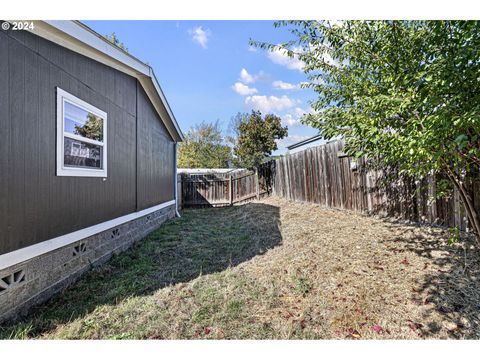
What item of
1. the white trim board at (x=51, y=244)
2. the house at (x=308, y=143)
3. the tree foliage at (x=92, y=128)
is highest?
the house at (x=308, y=143)

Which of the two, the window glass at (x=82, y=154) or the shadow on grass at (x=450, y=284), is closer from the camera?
the shadow on grass at (x=450, y=284)

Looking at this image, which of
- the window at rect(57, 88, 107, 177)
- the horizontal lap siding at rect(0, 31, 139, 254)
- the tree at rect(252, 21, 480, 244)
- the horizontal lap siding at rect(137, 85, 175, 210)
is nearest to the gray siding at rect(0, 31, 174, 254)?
the horizontal lap siding at rect(0, 31, 139, 254)

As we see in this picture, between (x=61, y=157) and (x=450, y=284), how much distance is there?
16.4 feet

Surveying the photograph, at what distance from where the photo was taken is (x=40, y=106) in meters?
2.98

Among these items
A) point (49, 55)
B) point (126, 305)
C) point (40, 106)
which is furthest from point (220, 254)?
point (49, 55)

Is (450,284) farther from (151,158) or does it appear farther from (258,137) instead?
(258,137)

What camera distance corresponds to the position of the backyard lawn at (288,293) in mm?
2328

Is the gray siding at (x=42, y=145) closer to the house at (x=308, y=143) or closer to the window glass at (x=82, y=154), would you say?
the window glass at (x=82, y=154)

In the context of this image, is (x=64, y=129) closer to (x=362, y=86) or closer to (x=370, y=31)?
(x=362, y=86)

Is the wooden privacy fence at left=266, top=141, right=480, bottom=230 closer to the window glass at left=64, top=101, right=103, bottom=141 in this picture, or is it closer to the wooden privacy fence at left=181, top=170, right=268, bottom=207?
the wooden privacy fence at left=181, top=170, right=268, bottom=207

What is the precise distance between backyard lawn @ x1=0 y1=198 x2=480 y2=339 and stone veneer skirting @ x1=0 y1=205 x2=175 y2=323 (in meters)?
0.15

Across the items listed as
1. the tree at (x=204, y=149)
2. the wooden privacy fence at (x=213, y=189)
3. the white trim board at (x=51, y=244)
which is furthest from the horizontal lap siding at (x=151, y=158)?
the tree at (x=204, y=149)

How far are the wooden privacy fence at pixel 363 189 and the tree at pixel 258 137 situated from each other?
355 centimetres
